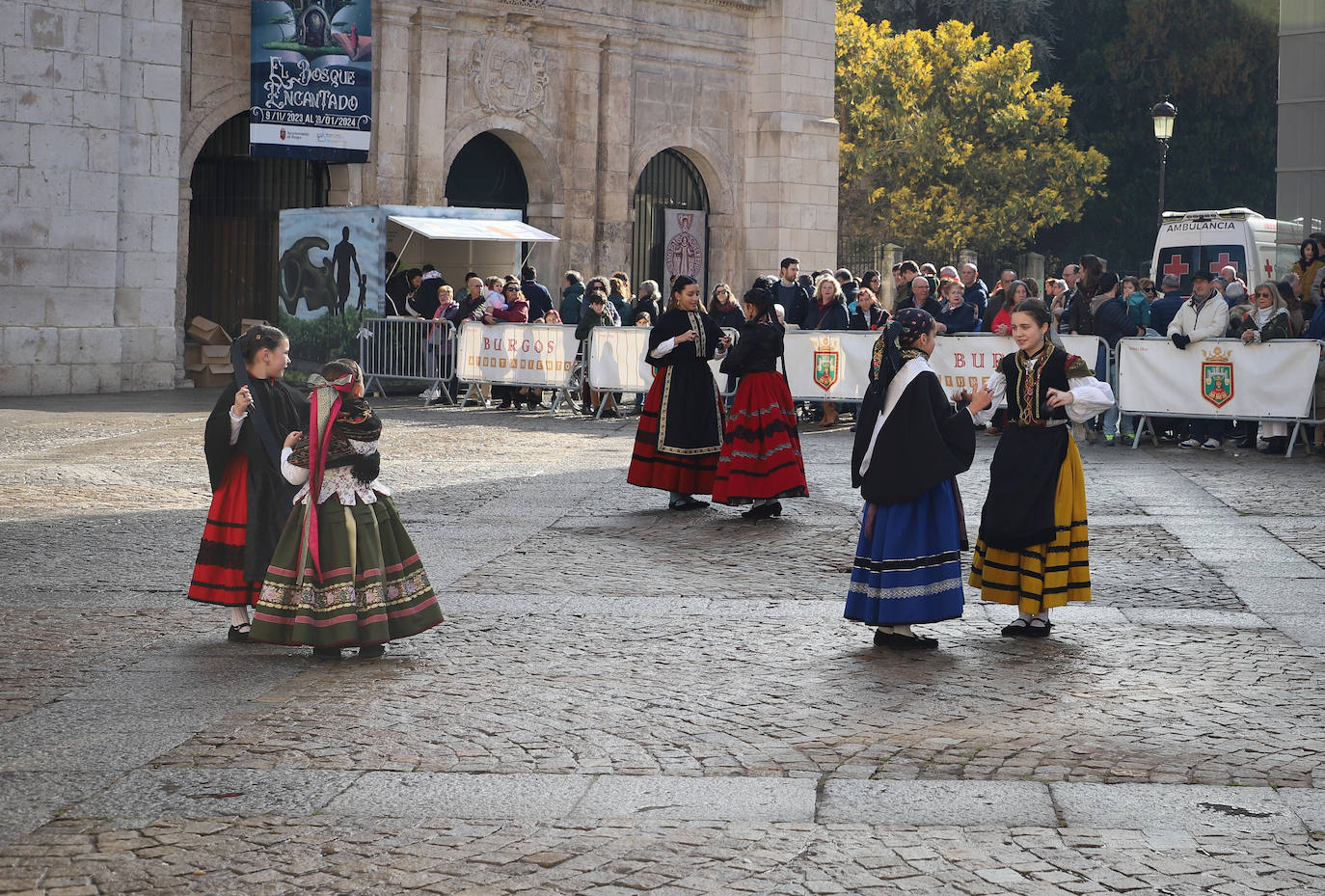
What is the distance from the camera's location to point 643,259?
98.3ft

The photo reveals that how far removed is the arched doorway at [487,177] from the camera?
1102 inches

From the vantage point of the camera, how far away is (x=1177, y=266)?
24.5 meters

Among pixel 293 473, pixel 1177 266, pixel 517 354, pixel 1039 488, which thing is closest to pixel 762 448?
pixel 1039 488

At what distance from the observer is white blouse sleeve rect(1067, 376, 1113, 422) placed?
7938 millimetres

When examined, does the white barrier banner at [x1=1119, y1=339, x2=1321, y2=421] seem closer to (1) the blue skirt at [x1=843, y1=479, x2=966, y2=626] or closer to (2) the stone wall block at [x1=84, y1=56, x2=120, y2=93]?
(1) the blue skirt at [x1=843, y1=479, x2=966, y2=626]

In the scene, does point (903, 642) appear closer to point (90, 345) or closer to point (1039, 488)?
point (1039, 488)

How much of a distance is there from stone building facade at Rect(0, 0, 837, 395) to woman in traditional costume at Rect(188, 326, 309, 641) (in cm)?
1468

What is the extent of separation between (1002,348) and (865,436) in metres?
10.6

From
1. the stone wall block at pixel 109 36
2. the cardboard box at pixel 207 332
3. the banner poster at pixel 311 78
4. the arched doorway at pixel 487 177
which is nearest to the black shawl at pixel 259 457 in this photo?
the stone wall block at pixel 109 36

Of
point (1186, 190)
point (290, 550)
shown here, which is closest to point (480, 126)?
point (290, 550)

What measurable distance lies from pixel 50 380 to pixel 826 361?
9.79m

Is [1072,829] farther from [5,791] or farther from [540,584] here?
[540,584]

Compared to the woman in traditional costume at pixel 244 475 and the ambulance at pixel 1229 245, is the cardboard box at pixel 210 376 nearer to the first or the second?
the ambulance at pixel 1229 245

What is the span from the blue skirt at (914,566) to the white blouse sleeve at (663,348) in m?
4.74
